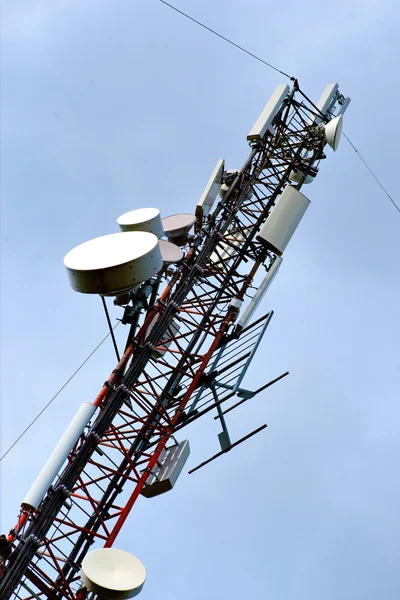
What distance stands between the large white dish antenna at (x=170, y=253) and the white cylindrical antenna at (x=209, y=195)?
220 centimetres

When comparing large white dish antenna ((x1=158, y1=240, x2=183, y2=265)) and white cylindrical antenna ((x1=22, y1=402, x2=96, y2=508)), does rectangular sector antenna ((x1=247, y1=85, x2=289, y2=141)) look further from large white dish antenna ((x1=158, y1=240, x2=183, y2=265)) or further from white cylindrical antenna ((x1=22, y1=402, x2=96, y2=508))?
white cylindrical antenna ((x1=22, y1=402, x2=96, y2=508))

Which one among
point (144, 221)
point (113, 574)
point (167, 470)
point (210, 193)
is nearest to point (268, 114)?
point (210, 193)

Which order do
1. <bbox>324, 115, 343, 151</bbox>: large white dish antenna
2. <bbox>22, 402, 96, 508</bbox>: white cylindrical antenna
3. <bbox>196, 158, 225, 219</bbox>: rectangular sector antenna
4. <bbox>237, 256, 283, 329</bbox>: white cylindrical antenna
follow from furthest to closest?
<bbox>324, 115, 343, 151</bbox>: large white dish antenna → <bbox>196, 158, 225, 219</bbox>: rectangular sector antenna → <bbox>237, 256, 283, 329</bbox>: white cylindrical antenna → <bbox>22, 402, 96, 508</bbox>: white cylindrical antenna

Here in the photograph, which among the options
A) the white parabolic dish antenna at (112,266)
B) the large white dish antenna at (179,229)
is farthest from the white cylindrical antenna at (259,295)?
the white parabolic dish antenna at (112,266)

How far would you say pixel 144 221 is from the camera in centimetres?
2652

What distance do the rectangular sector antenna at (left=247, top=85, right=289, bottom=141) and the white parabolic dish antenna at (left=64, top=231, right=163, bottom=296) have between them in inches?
267

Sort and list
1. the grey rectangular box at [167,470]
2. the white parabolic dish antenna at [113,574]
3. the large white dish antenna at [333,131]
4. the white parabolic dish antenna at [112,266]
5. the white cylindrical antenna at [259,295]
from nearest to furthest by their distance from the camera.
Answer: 1. the white parabolic dish antenna at [113,574]
2. the white parabolic dish antenna at [112,266]
3. the grey rectangular box at [167,470]
4. the white cylindrical antenna at [259,295]
5. the large white dish antenna at [333,131]

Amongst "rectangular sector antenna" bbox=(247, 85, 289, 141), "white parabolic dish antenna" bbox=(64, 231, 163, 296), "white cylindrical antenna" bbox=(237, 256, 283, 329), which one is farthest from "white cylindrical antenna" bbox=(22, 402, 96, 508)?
"rectangular sector antenna" bbox=(247, 85, 289, 141)

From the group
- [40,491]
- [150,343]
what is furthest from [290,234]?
[40,491]

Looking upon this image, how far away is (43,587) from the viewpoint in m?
22.5

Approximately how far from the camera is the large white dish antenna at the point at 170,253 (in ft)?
86.9

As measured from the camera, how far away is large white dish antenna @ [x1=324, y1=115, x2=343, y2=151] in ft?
99.7

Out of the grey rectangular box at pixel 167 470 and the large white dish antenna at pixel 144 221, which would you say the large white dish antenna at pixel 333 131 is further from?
the grey rectangular box at pixel 167 470

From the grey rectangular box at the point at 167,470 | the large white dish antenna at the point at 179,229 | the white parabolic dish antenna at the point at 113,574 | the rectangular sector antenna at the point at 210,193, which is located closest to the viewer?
the white parabolic dish antenna at the point at 113,574
